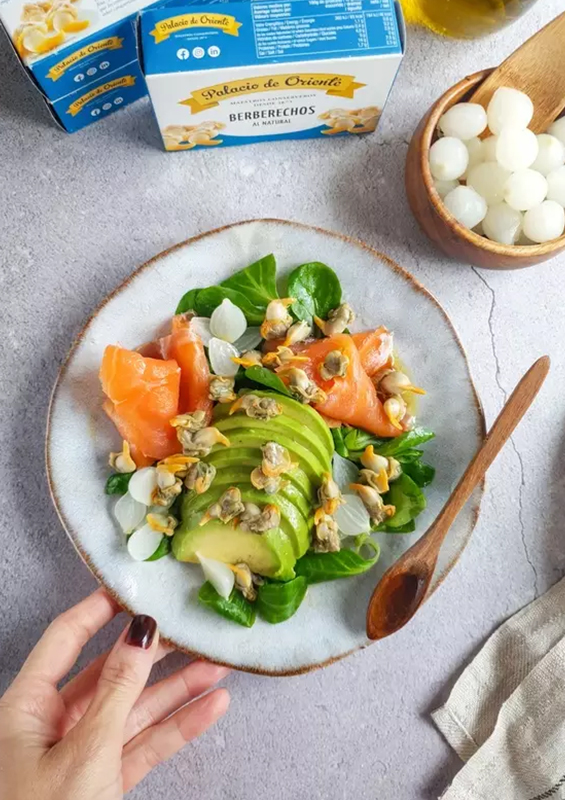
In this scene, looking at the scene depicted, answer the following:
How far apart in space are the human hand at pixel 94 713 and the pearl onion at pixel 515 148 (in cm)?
79

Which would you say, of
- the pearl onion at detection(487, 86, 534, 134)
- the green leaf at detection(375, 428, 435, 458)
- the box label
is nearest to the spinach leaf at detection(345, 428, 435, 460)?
the green leaf at detection(375, 428, 435, 458)

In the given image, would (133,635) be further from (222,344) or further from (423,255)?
(423,255)

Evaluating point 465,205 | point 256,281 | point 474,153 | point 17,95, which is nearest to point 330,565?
point 256,281

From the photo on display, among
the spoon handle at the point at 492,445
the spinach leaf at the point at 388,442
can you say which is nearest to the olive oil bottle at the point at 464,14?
the spoon handle at the point at 492,445

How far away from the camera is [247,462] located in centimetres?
91

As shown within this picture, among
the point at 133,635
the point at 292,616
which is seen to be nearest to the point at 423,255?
the point at 292,616

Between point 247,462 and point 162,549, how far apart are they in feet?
0.57

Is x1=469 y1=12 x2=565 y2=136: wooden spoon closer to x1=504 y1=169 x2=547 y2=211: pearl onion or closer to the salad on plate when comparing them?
x1=504 y1=169 x2=547 y2=211: pearl onion

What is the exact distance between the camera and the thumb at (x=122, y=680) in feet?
2.66

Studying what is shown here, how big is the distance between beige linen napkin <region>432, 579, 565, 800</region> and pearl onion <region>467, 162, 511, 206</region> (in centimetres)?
62

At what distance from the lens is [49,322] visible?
43.1 inches

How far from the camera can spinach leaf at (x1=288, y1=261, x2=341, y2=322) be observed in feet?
3.27

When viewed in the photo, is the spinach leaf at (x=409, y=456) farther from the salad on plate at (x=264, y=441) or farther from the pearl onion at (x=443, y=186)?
the pearl onion at (x=443, y=186)

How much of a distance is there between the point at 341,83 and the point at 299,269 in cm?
26
